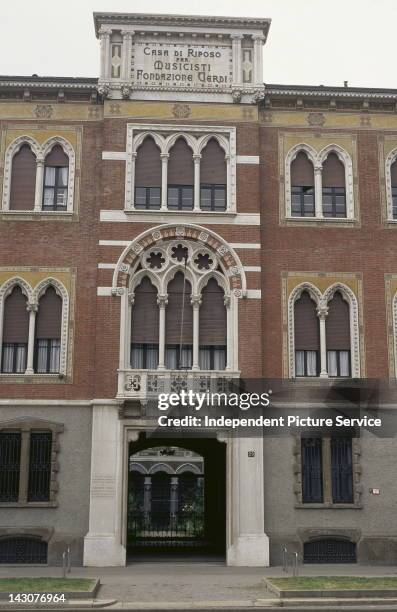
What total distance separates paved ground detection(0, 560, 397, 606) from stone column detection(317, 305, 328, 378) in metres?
6.27

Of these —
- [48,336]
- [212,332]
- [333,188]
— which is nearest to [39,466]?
[48,336]

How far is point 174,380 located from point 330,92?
1166cm

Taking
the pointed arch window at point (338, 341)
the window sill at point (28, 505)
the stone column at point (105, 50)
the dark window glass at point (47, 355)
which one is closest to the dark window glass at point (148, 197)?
the stone column at point (105, 50)

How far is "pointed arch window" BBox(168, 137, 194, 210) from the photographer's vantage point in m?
28.4

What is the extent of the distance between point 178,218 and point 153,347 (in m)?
4.48

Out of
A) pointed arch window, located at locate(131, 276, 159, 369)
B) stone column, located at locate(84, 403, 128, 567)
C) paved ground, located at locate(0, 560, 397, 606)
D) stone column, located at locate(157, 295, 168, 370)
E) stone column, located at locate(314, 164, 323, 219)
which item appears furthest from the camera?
stone column, located at locate(314, 164, 323, 219)

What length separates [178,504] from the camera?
4431 centimetres

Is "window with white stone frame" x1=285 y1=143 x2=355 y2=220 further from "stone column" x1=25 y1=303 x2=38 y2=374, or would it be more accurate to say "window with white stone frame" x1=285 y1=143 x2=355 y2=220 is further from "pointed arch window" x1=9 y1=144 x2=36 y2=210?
"stone column" x1=25 y1=303 x2=38 y2=374

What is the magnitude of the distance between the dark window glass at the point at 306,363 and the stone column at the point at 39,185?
10.2 m

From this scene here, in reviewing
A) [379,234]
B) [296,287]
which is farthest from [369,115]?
[296,287]

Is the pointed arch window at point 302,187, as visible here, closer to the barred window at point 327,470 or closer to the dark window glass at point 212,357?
the dark window glass at point 212,357

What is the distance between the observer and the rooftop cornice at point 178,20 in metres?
28.7

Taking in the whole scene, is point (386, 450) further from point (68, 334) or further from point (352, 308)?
point (68, 334)

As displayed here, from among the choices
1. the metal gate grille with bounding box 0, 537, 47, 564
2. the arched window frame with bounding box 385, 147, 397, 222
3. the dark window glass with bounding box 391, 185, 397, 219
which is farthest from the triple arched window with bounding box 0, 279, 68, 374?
the dark window glass with bounding box 391, 185, 397, 219
